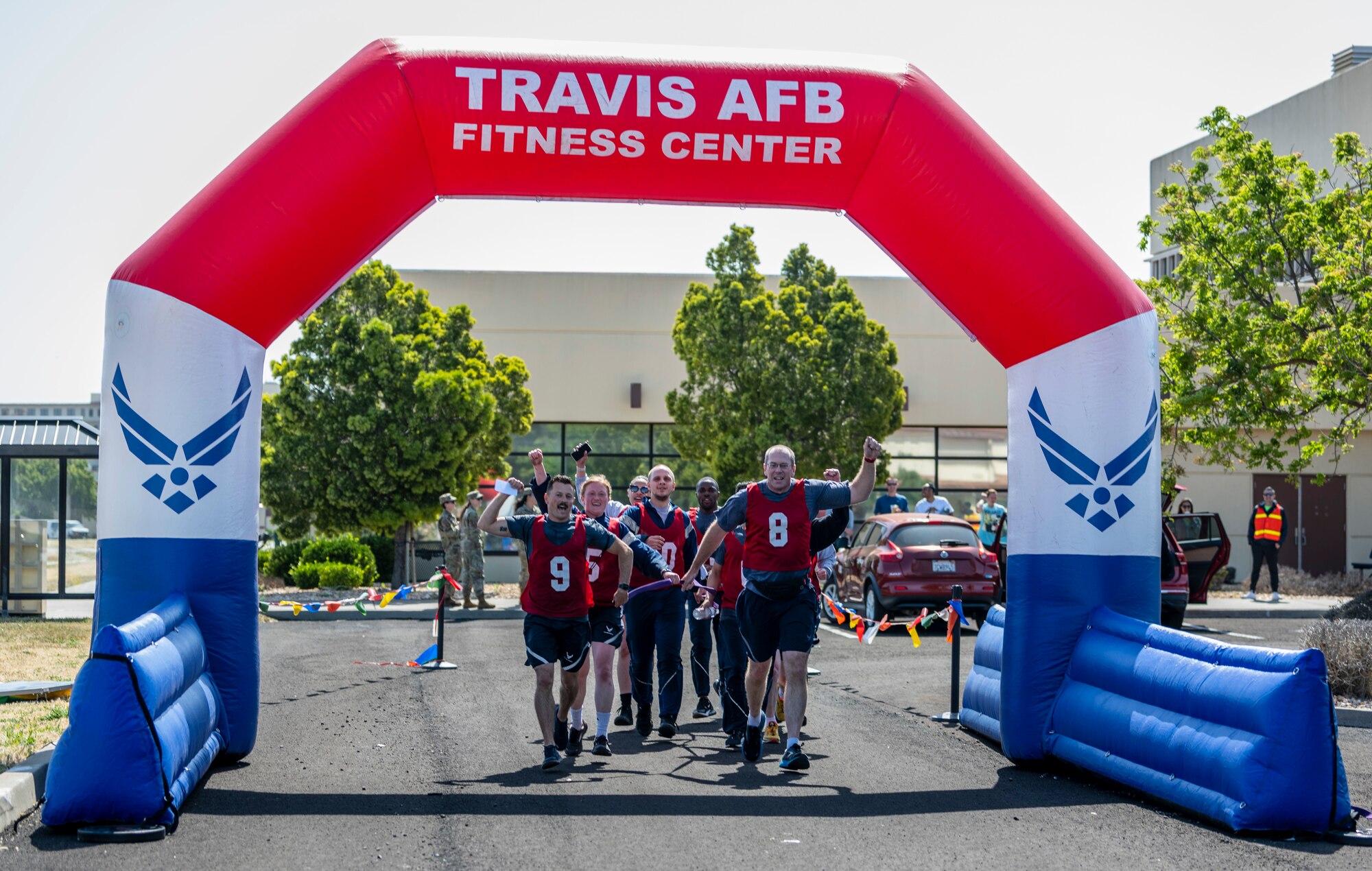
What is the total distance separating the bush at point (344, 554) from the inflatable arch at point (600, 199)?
1726cm

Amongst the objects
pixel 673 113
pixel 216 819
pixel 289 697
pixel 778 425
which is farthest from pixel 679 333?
pixel 216 819

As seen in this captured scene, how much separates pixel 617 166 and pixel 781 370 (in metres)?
18.7

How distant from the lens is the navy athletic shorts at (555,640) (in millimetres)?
8914

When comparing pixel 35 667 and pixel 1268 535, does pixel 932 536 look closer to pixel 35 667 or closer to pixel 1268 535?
pixel 1268 535

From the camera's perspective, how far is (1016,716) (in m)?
9.09

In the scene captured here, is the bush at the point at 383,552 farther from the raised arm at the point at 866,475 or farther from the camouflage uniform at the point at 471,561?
the raised arm at the point at 866,475

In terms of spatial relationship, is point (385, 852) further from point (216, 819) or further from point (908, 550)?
point (908, 550)

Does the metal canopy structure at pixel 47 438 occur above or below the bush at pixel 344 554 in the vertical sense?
above

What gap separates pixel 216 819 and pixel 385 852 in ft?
4.09

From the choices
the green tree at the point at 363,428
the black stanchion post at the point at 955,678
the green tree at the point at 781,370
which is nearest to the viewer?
the black stanchion post at the point at 955,678

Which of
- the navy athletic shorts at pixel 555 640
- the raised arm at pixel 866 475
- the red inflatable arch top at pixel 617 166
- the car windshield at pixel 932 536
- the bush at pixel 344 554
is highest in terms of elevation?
→ the red inflatable arch top at pixel 617 166

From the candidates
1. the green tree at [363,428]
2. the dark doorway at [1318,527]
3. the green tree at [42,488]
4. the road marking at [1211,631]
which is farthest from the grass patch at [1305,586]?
the green tree at [42,488]

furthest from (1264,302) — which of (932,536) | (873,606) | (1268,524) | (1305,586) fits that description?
(1305,586)

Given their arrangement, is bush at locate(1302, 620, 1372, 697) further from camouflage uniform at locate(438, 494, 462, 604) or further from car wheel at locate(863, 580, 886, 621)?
camouflage uniform at locate(438, 494, 462, 604)
